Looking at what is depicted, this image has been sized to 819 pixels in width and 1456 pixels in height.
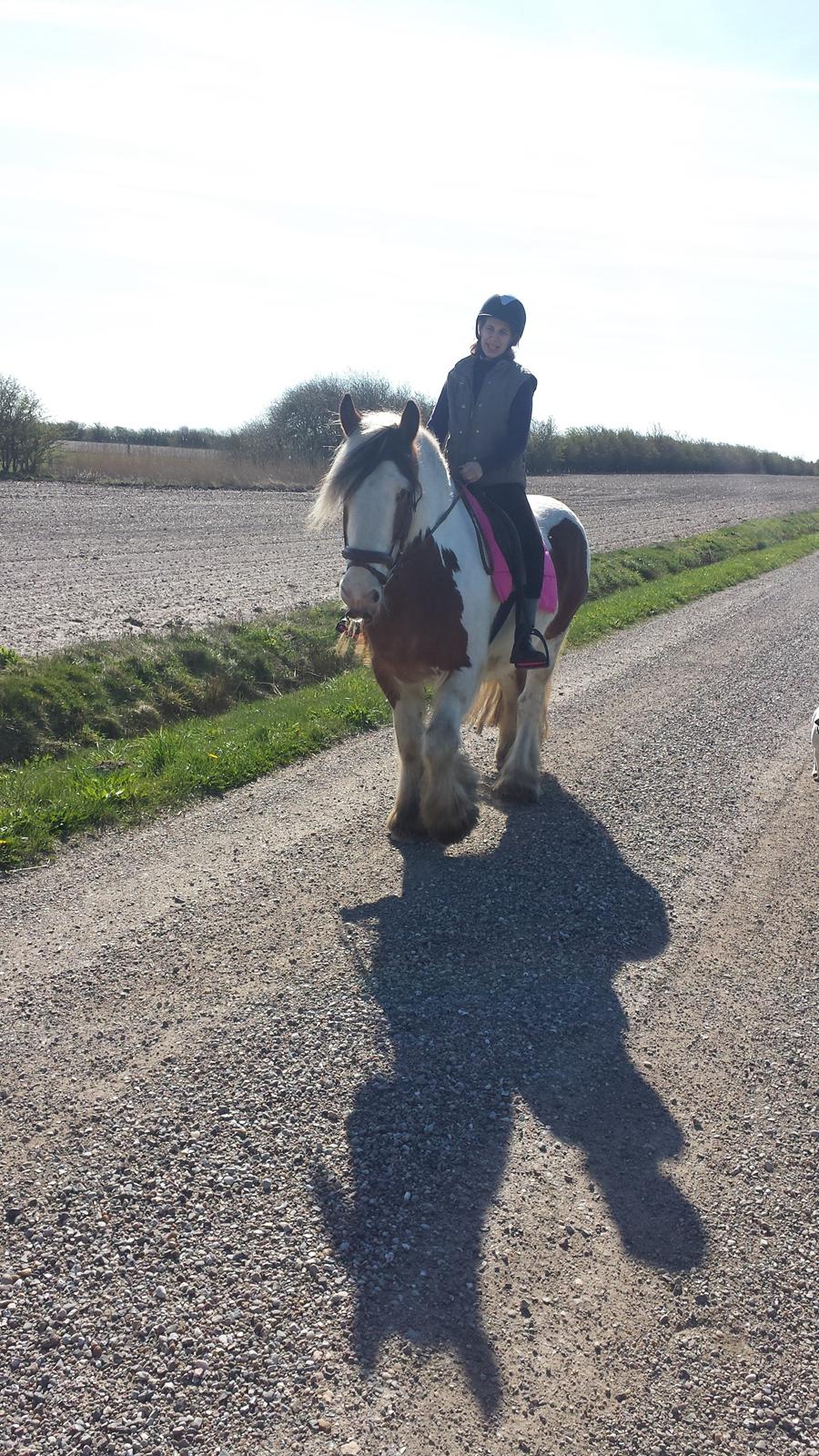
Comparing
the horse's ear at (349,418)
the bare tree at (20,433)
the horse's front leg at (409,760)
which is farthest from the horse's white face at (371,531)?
the bare tree at (20,433)

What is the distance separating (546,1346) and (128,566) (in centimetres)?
1692

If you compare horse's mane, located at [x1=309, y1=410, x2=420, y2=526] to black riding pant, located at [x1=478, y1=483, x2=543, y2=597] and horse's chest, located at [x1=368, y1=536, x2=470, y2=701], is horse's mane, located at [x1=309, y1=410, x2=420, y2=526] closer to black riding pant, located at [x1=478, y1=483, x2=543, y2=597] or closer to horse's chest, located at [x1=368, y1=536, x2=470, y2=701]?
horse's chest, located at [x1=368, y1=536, x2=470, y2=701]

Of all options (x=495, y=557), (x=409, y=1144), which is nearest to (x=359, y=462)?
(x=495, y=557)

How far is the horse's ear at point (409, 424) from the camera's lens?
5.67 m

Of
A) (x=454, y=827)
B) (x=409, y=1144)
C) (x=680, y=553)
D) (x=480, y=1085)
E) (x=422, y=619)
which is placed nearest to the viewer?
(x=409, y=1144)

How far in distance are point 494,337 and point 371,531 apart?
2.13 m

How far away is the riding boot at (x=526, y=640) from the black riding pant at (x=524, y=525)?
9cm

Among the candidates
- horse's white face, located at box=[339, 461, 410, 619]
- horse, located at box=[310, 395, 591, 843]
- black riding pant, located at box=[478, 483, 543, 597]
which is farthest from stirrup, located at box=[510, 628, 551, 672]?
horse's white face, located at box=[339, 461, 410, 619]

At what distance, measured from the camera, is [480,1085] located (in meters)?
4.04

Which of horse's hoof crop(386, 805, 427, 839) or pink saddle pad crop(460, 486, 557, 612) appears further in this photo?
pink saddle pad crop(460, 486, 557, 612)

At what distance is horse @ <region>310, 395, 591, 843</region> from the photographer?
18.3 ft

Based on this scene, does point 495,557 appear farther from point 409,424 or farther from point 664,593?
point 664,593

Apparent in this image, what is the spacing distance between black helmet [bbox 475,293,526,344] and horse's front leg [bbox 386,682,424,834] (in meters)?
2.46

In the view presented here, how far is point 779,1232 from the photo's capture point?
3.34 m
